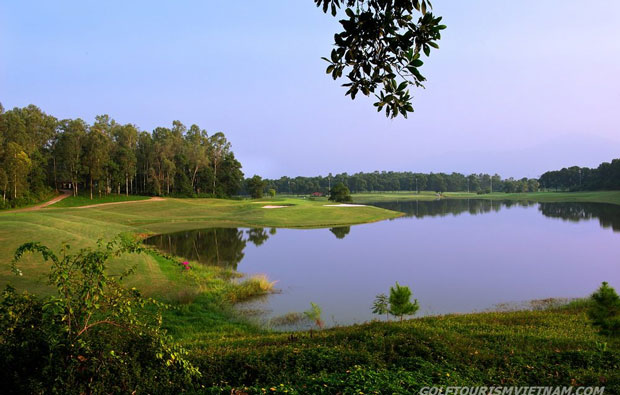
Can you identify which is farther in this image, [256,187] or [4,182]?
[256,187]

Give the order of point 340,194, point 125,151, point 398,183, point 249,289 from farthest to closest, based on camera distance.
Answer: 1. point 398,183
2. point 340,194
3. point 125,151
4. point 249,289

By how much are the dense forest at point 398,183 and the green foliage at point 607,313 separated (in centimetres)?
12914

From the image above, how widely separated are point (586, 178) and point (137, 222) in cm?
13746

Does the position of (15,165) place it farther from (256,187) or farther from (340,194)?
(340,194)

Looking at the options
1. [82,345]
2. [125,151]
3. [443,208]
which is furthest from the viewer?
[443,208]

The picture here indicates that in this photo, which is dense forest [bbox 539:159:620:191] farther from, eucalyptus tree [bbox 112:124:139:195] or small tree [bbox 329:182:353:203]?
eucalyptus tree [bbox 112:124:139:195]

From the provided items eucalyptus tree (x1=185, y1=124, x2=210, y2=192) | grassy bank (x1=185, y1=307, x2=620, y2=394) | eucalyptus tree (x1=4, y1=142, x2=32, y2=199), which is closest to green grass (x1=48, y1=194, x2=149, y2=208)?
eucalyptus tree (x1=4, y1=142, x2=32, y2=199)

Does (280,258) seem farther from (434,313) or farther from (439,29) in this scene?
(439,29)

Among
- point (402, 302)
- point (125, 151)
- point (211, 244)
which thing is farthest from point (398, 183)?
point (402, 302)

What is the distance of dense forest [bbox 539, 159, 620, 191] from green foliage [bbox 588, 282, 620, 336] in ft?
394

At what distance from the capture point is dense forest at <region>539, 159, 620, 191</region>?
103188 mm

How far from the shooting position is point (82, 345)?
13.2ft

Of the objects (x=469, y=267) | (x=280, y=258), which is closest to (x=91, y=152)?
(x=280, y=258)

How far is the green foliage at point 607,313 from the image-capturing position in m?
6.95
